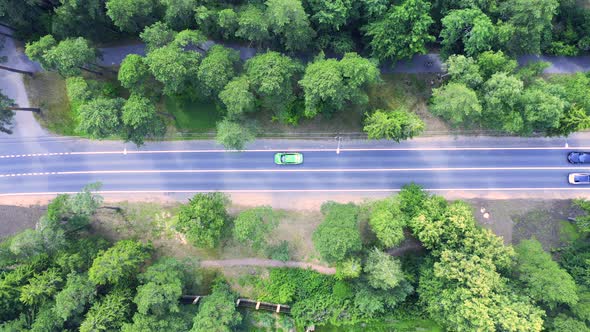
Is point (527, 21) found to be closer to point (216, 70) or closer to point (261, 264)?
point (216, 70)

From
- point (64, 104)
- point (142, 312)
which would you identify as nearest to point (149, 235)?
point (142, 312)

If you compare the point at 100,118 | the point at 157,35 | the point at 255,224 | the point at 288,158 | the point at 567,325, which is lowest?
the point at 567,325

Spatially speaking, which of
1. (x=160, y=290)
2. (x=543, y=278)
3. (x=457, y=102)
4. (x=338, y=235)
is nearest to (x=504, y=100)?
(x=457, y=102)

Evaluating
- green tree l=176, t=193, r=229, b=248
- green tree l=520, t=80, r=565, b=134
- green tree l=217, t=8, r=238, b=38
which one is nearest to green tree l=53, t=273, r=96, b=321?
green tree l=176, t=193, r=229, b=248

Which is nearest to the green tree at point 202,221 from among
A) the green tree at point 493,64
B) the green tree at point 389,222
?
the green tree at point 389,222

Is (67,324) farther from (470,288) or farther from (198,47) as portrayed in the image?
(470,288)
